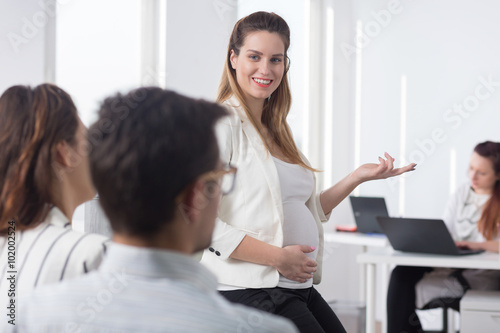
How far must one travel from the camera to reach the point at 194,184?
32.9 inches

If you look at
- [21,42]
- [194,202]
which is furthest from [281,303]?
[21,42]

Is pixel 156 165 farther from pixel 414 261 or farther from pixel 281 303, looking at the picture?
pixel 414 261

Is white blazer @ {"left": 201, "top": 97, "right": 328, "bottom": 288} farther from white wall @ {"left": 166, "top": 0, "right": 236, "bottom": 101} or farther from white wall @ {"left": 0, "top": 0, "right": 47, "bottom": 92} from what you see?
white wall @ {"left": 166, "top": 0, "right": 236, "bottom": 101}

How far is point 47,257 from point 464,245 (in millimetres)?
2766

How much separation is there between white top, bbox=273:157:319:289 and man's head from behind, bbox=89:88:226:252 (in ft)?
3.20

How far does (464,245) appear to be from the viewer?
338 cm

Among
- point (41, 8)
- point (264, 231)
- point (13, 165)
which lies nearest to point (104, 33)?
point (41, 8)

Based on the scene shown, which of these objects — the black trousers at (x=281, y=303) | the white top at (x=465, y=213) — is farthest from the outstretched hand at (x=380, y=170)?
the white top at (x=465, y=213)

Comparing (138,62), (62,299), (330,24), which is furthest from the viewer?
(330,24)

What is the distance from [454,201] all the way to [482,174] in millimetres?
267

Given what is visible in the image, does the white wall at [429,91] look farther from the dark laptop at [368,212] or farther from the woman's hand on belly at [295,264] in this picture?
the woman's hand on belly at [295,264]

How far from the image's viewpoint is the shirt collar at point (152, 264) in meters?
0.81

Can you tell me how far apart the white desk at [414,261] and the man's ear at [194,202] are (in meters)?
2.23

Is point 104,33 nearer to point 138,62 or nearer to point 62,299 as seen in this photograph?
point 138,62
